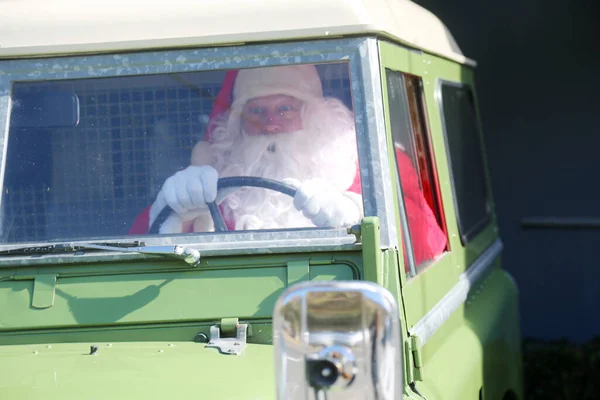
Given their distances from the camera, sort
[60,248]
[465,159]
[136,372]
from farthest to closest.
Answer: [465,159]
[60,248]
[136,372]

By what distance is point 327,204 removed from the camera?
9.48ft

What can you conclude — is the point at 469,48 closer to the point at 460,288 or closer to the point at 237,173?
the point at 460,288

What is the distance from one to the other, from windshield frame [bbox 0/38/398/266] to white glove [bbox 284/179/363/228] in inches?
2.6

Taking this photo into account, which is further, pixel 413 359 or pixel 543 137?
pixel 543 137

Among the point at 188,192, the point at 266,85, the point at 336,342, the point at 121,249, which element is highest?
the point at 266,85

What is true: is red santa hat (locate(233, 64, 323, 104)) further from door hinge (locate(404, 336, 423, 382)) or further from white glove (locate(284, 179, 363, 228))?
door hinge (locate(404, 336, 423, 382))

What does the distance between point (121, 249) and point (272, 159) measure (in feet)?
1.82

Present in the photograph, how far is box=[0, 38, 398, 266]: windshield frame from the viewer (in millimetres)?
2809

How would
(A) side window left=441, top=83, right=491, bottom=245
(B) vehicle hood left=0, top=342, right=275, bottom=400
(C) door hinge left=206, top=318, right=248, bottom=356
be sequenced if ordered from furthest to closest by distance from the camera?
(A) side window left=441, top=83, right=491, bottom=245 → (C) door hinge left=206, top=318, right=248, bottom=356 → (B) vehicle hood left=0, top=342, right=275, bottom=400

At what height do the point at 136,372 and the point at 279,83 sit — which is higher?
the point at 279,83

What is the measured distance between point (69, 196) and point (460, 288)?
56.5 inches

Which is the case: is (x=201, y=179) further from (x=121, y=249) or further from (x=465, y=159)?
(x=465, y=159)

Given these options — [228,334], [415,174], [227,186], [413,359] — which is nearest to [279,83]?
[227,186]

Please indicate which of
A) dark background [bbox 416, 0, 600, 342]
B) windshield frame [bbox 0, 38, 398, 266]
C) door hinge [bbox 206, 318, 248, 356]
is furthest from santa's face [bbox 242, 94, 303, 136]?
dark background [bbox 416, 0, 600, 342]
